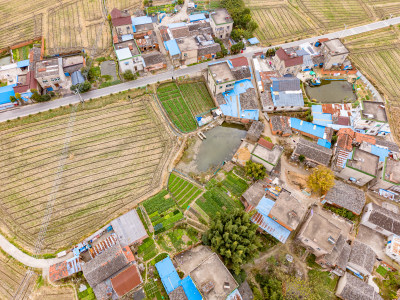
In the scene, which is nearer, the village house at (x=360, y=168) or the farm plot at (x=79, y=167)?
the farm plot at (x=79, y=167)

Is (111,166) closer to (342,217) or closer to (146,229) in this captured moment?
(146,229)

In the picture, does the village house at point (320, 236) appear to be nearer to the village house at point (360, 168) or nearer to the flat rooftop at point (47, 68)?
the village house at point (360, 168)

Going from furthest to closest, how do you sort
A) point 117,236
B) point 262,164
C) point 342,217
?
point 262,164 < point 342,217 < point 117,236

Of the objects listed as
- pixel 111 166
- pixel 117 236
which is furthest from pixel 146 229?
pixel 111 166

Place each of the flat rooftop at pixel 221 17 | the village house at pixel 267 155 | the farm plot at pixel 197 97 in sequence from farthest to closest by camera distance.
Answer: the flat rooftop at pixel 221 17, the farm plot at pixel 197 97, the village house at pixel 267 155

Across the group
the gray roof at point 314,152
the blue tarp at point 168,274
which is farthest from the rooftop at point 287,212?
the blue tarp at point 168,274

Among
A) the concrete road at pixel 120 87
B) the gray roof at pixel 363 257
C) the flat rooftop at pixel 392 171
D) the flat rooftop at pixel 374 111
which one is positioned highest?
the concrete road at pixel 120 87
